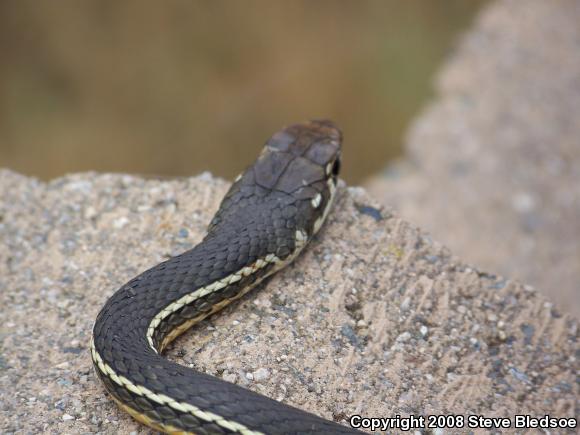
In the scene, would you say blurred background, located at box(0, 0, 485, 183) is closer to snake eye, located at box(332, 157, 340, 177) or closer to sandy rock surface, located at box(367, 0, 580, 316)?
sandy rock surface, located at box(367, 0, 580, 316)

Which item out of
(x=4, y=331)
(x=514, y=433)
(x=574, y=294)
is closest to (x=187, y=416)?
(x=4, y=331)

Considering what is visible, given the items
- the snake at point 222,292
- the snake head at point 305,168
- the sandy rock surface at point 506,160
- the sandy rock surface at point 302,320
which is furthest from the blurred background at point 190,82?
the snake at point 222,292

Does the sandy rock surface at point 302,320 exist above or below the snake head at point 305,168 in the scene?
below

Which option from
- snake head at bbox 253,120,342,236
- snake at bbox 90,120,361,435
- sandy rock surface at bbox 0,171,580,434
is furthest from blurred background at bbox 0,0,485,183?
snake at bbox 90,120,361,435

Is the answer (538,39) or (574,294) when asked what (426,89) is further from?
(574,294)

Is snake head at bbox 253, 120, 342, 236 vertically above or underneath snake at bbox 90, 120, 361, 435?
above

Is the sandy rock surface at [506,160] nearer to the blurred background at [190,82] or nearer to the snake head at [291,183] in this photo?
the blurred background at [190,82]
